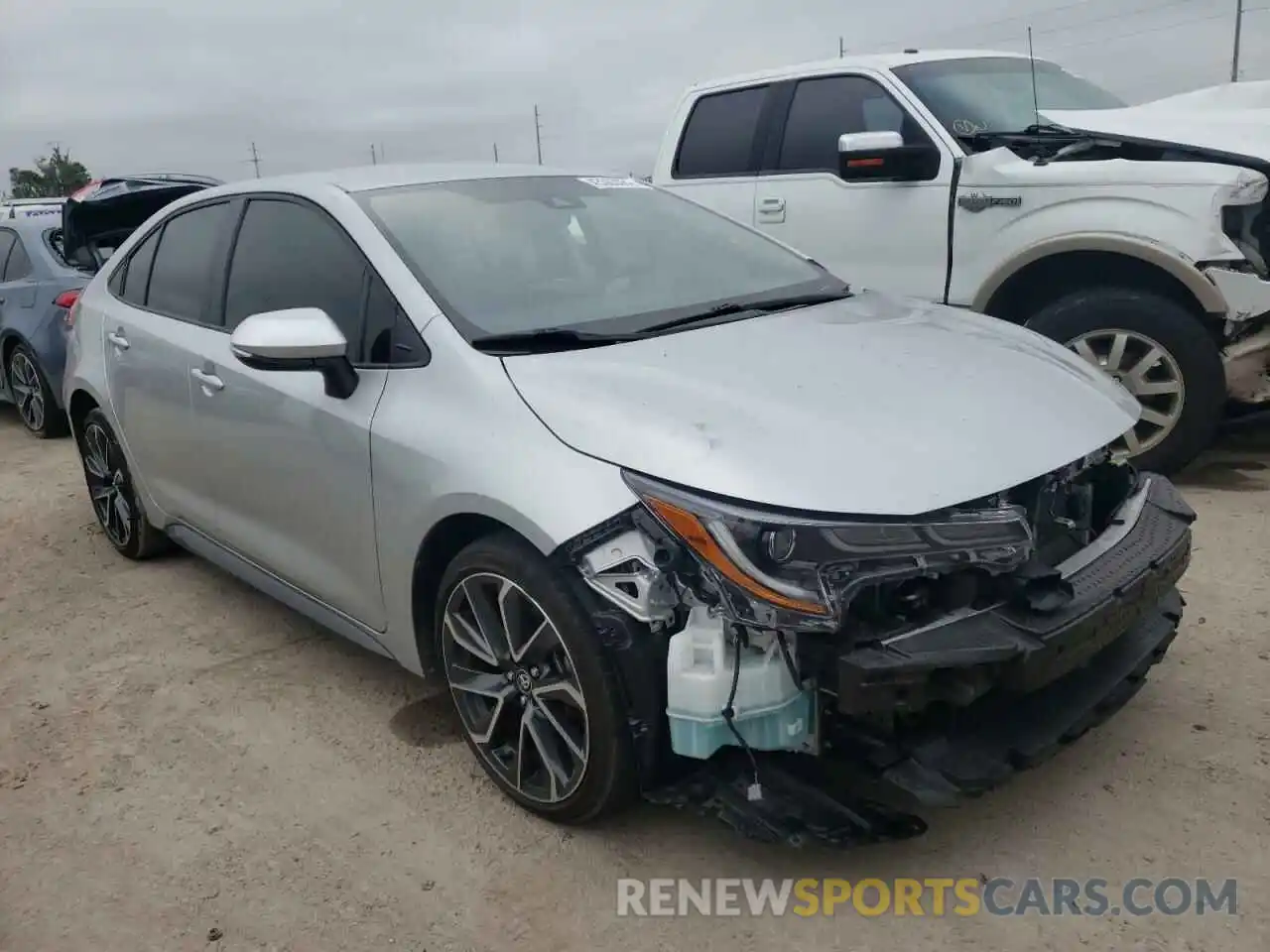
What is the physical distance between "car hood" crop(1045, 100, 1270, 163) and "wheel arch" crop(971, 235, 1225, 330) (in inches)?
21.1

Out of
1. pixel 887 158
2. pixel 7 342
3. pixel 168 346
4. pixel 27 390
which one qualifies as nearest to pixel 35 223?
pixel 7 342

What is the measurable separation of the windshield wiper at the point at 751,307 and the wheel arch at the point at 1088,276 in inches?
72.6

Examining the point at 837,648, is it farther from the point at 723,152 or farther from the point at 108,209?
the point at 108,209

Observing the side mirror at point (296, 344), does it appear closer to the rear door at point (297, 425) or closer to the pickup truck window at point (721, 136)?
the rear door at point (297, 425)

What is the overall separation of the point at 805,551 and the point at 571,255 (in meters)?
1.46

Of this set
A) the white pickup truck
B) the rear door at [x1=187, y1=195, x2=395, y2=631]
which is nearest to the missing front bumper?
the rear door at [x1=187, y1=195, x2=395, y2=631]

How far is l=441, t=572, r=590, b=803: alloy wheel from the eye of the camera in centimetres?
257

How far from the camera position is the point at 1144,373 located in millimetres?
4805

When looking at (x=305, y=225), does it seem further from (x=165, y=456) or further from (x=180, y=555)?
(x=180, y=555)

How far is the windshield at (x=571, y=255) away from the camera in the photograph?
2984mm

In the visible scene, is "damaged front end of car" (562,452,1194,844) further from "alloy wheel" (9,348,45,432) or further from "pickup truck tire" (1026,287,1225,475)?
"alloy wheel" (9,348,45,432)

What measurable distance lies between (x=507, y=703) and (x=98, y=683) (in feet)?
5.97

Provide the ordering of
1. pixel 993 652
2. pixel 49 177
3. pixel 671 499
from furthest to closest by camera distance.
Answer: pixel 49 177, pixel 671 499, pixel 993 652

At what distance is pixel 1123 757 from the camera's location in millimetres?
2867
